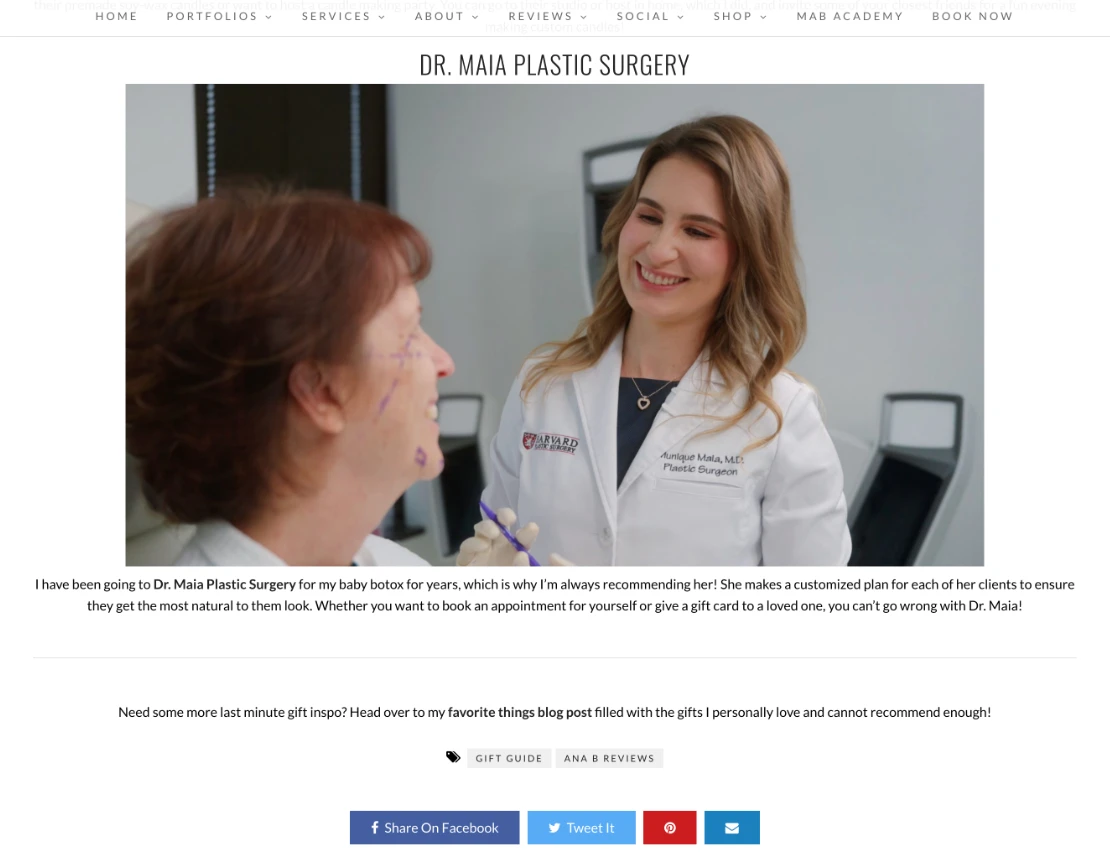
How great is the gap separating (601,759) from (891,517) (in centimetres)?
82

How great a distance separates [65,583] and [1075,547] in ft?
4.51

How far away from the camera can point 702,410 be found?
106 centimetres

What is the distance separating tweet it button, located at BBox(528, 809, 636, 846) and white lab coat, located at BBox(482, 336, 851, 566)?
33cm

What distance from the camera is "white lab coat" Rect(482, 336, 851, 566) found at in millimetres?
1043

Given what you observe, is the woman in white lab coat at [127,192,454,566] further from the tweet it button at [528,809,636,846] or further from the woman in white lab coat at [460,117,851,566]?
the tweet it button at [528,809,636,846]

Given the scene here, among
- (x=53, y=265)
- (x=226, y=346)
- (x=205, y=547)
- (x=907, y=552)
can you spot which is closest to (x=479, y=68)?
(x=226, y=346)

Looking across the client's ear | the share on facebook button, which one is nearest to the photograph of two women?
the client's ear

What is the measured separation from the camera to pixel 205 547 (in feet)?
2.95

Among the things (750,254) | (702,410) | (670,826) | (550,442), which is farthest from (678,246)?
(670,826)

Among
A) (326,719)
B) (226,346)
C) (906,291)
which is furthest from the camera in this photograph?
(906,291)

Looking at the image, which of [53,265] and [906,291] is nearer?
[53,265]

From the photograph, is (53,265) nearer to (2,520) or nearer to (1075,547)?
(2,520)

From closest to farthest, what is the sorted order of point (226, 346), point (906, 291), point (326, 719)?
point (226, 346)
point (326, 719)
point (906, 291)

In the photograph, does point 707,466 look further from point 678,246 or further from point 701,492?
point 678,246
